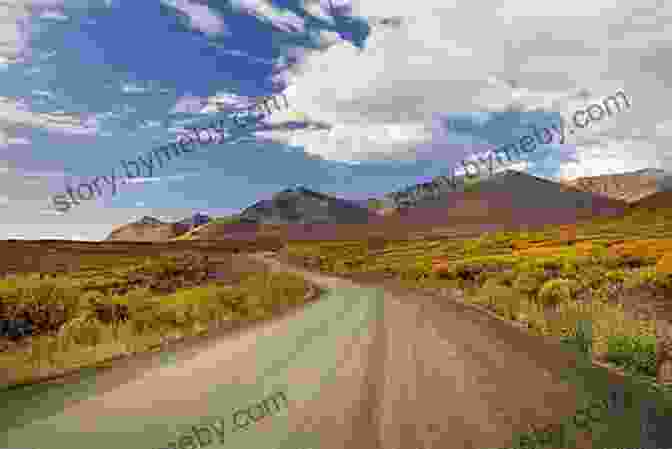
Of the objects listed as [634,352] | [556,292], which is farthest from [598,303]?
[634,352]

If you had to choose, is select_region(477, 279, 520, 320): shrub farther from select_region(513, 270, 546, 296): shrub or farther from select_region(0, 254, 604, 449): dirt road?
select_region(0, 254, 604, 449): dirt road

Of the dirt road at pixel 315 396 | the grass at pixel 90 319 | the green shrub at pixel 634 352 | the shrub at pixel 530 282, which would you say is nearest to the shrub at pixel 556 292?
the shrub at pixel 530 282

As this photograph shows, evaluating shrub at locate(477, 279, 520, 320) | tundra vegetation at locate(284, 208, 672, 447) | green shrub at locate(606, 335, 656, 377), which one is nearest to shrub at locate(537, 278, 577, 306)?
tundra vegetation at locate(284, 208, 672, 447)

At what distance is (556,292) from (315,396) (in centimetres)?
1622

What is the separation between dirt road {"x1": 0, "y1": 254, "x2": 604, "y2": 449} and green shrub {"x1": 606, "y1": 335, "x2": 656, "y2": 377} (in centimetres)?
106

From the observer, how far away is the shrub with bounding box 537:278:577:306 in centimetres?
2038

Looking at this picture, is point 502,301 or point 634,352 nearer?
point 634,352

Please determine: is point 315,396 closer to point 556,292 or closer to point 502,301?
point 502,301

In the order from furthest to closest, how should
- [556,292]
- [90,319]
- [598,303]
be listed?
[556,292] < [90,319] < [598,303]

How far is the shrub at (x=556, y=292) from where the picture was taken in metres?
20.4

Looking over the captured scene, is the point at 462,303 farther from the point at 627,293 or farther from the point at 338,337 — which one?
the point at 338,337

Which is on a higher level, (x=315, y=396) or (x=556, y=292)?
(x=315, y=396)

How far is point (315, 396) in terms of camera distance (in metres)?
7.59

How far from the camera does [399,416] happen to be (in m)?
6.54
